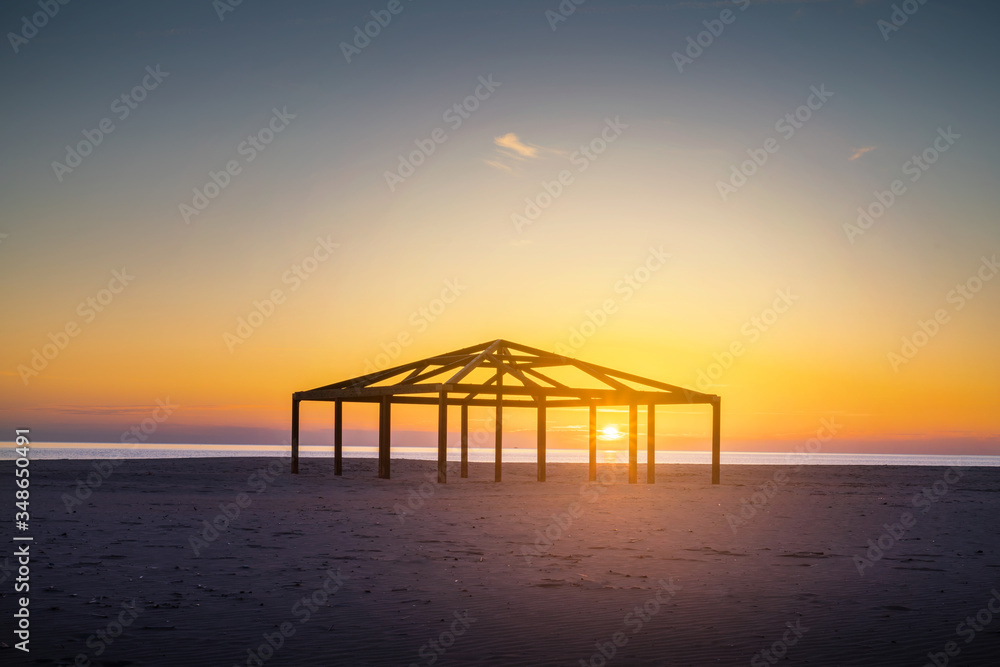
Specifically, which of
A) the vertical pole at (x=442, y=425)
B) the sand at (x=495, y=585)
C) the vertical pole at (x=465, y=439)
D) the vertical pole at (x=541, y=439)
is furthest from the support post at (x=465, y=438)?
the sand at (x=495, y=585)

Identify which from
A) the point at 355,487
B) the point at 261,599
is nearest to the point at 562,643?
the point at 261,599

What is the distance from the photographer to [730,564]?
10477 mm

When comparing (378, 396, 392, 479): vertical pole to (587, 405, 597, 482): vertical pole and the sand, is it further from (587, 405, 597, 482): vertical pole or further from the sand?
the sand

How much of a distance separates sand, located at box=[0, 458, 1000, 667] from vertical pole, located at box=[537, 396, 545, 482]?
344 inches

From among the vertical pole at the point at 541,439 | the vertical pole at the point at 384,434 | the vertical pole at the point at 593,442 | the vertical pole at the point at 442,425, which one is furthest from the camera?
the vertical pole at the point at 593,442

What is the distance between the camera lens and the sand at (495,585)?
6520 millimetres

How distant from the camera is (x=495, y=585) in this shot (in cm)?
894

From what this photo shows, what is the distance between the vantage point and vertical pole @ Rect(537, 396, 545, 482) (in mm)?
26000

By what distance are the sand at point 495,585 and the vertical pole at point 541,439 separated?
28.7ft

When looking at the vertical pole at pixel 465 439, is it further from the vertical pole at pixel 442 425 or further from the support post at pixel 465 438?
the vertical pole at pixel 442 425

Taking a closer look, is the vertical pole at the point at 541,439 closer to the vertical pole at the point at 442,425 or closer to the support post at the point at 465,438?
the support post at the point at 465,438

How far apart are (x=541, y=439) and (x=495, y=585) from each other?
1728 centimetres

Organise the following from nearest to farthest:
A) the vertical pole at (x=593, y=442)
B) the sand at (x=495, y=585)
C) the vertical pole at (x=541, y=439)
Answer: the sand at (x=495, y=585) → the vertical pole at (x=541, y=439) → the vertical pole at (x=593, y=442)

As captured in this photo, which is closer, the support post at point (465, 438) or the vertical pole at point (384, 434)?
the vertical pole at point (384, 434)
